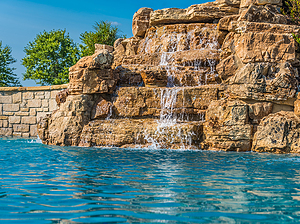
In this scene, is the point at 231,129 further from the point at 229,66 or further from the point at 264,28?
the point at 264,28

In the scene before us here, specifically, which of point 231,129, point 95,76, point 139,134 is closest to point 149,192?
point 231,129

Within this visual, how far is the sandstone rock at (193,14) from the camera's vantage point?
13.2m

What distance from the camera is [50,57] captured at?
22.3 meters

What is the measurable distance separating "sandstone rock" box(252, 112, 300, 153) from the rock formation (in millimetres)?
24

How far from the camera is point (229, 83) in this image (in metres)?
8.68

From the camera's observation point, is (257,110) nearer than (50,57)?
Yes

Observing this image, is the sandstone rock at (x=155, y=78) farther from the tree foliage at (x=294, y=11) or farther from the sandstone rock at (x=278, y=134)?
the tree foliage at (x=294, y=11)

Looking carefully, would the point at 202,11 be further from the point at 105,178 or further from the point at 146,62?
the point at 105,178

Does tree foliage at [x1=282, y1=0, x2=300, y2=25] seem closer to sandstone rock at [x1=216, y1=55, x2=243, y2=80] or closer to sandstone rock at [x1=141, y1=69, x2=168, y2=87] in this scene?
sandstone rock at [x1=216, y1=55, x2=243, y2=80]

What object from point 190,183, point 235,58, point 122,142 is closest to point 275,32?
point 235,58

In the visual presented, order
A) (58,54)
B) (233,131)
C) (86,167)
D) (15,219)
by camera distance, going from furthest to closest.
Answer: (58,54), (233,131), (86,167), (15,219)

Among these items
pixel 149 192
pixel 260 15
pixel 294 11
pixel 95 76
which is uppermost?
pixel 294 11

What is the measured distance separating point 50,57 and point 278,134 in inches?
736

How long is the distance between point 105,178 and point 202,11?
10.8m
